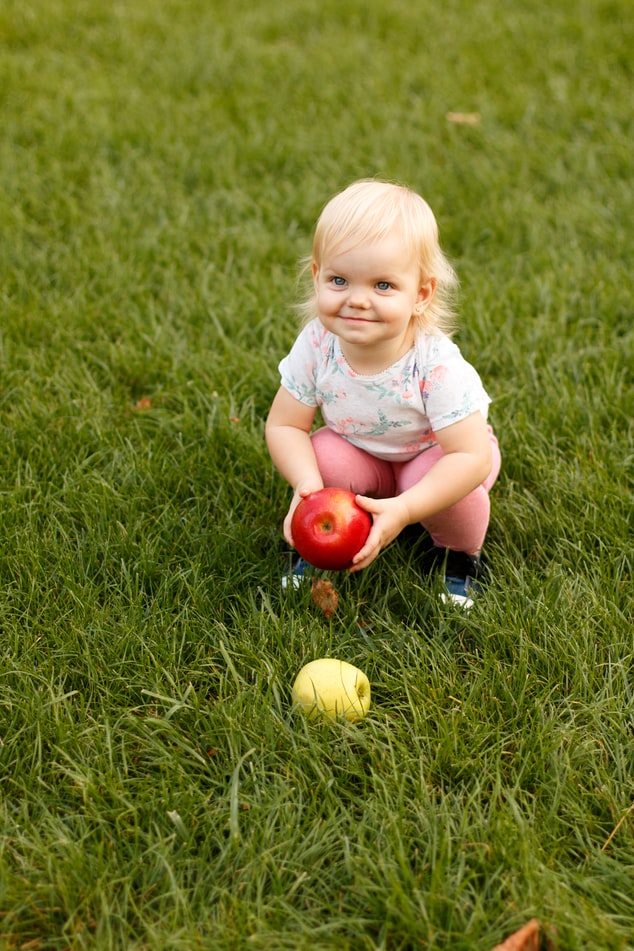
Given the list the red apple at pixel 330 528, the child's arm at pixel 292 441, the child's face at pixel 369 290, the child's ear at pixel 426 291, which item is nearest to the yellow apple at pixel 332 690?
the red apple at pixel 330 528

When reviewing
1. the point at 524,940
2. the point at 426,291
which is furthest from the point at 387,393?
the point at 524,940

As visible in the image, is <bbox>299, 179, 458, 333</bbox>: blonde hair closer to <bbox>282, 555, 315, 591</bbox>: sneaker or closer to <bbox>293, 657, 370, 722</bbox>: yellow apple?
<bbox>282, 555, 315, 591</bbox>: sneaker

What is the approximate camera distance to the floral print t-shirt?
250cm

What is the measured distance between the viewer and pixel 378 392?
2.56 meters

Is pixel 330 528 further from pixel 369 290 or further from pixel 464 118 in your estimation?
pixel 464 118

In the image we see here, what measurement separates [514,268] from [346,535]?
2.17m

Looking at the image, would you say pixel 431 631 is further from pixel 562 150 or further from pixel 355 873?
pixel 562 150

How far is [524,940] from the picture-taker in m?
1.76

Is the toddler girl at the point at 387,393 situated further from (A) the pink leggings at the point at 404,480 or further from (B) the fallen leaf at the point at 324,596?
(B) the fallen leaf at the point at 324,596

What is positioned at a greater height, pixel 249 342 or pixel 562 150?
pixel 562 150

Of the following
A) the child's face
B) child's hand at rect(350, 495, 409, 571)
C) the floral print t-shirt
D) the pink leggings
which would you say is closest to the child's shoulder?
the floral print t-shirt

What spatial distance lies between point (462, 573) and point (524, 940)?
45.1 inches

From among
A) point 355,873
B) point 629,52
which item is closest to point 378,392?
point 355,873

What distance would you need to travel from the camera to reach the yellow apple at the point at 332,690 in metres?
2.19
